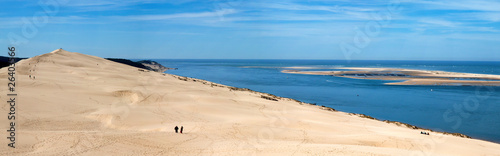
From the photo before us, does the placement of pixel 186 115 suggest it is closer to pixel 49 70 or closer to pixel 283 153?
pixel 283 153

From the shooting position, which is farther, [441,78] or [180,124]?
[441,78]

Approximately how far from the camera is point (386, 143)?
18844 millimetres

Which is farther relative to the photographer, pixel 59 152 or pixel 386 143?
pixel 386 143

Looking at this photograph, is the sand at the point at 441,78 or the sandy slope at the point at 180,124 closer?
the sandy slope at the point at 180,124

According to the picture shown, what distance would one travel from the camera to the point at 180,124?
22.1 meters

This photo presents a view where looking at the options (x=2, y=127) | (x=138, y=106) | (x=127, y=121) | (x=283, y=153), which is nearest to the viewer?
(x=283, y=153)

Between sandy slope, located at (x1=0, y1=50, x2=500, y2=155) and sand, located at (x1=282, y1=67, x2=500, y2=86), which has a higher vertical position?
sand, located at (x1=282, y1=67, x2=500, y2=86)

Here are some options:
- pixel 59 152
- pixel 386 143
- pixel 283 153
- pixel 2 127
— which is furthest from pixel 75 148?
pixel 386 143

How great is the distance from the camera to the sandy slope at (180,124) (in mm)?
16250

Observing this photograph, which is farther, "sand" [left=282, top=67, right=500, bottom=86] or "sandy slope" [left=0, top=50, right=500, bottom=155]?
"sand" [left=282, top=67, right=500, bottom=86]

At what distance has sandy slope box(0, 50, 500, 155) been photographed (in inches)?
640

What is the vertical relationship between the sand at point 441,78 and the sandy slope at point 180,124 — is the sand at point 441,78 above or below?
above

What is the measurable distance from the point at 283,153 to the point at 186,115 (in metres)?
10.9

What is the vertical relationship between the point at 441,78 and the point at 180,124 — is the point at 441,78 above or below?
above
